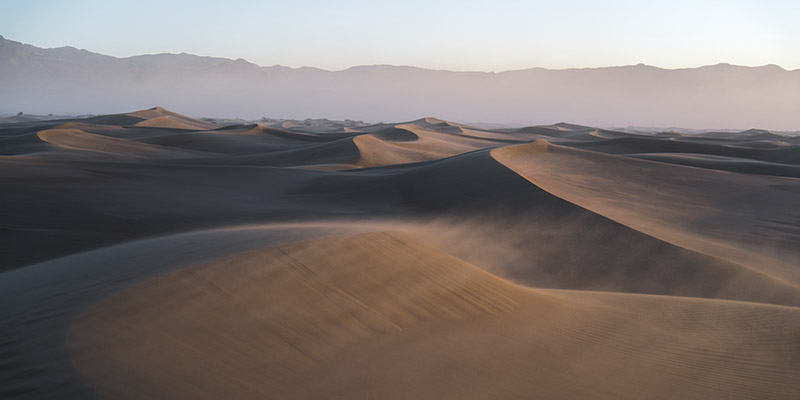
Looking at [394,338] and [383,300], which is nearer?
[394,338]

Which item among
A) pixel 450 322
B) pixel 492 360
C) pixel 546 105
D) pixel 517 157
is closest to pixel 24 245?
pixel 450 322

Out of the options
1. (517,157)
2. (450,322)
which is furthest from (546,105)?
(450,322)

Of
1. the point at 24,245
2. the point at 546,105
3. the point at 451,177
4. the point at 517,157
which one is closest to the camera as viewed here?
the point at 24,245

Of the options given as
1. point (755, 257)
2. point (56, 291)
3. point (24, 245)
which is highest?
point (56, 291)

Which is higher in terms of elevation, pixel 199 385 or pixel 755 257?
pixel 199 385

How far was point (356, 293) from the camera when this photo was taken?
12.8 ft

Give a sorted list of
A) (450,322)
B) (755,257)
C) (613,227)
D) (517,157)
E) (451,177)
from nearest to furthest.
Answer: (450,322), (755,257), (613,227), (451,177), (517,157)

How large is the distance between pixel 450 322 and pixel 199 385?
1.79 m

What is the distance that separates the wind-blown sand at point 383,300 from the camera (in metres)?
2.78

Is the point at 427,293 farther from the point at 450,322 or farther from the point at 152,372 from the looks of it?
the point at 152,372

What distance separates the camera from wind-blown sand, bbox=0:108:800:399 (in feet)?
9.11

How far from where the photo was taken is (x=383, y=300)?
12.8ft

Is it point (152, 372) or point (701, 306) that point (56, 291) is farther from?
point (701, 306)

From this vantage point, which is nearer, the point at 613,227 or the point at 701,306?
the point at 701,306
